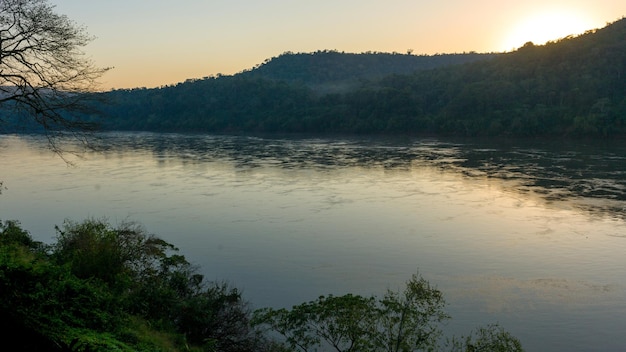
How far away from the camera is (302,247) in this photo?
89.7 feet

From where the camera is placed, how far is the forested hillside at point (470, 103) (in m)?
102

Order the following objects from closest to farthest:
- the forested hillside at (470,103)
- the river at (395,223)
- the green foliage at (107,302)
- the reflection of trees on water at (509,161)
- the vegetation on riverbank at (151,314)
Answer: the green foliage at (107,302) < the vegetation on riverbank at (151,314) < the river at (395,223) < the reflection of trees on water at (509,161) < the forested hillside at (470,103)

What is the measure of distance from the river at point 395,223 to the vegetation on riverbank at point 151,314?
382 cm

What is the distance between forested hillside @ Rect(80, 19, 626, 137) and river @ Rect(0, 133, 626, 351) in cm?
3757

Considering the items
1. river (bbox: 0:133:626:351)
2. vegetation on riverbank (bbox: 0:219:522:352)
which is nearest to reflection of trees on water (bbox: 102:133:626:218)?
river (bbox: 0:133:626:351)

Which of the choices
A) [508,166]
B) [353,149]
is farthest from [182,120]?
[508,166]

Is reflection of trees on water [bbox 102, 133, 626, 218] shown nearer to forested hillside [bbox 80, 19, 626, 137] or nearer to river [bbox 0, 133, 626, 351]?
river [bbox 0, 133, 626, 351]

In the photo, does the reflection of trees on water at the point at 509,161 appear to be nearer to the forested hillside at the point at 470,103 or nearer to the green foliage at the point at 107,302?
the forested hillside at the point at 470,103

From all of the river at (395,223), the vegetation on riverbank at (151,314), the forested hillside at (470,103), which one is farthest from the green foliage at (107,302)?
the forested hillside at (470,103)

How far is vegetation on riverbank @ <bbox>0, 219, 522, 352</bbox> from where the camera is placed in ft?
21.6

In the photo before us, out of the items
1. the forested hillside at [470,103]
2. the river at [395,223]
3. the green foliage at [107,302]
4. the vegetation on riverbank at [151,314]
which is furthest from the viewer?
the forested hillside at [470,103]

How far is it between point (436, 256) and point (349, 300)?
1439 cm

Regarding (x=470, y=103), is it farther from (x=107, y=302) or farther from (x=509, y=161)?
(x=107, y=302)

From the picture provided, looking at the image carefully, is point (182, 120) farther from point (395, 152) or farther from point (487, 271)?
point (487, 271)
